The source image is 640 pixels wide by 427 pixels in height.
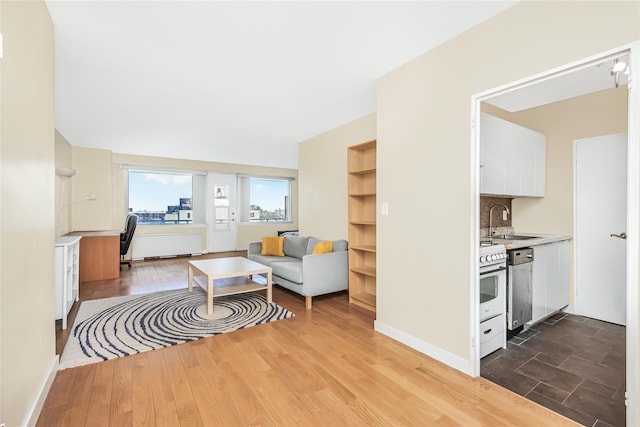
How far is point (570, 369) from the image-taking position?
86.7 inches

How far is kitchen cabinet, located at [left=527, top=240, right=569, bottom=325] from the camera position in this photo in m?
2.97

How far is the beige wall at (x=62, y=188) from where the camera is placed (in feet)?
15.7

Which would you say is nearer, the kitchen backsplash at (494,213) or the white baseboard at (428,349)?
the white baseboard at (428,349)

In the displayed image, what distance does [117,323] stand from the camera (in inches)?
118

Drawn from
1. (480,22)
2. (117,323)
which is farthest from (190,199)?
(480,22)

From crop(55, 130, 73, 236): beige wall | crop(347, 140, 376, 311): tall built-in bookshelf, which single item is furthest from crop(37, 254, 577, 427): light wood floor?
crop(55, 130, 73, 236): beige wall

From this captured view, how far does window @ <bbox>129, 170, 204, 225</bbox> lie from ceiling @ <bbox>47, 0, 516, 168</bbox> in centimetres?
262

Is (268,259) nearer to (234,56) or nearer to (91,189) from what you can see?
(234,56)

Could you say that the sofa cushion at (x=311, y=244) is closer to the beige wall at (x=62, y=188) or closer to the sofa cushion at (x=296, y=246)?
the sofa cushion at (x=296, y=246)

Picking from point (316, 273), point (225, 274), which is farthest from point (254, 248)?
point (316, 273)

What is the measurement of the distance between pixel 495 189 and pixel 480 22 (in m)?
1.66

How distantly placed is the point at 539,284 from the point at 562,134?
1.92m

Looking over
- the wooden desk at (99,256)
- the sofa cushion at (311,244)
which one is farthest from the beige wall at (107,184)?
the sofa cushion at (311,244)

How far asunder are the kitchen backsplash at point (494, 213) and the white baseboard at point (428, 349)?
182 centimetres
